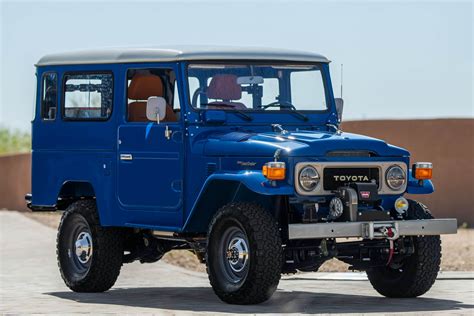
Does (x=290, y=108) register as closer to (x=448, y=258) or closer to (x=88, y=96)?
(x=88, y=96)

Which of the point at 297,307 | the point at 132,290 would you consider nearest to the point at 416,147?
the point at 132,290

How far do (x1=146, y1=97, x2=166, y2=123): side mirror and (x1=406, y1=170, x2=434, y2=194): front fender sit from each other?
261cm

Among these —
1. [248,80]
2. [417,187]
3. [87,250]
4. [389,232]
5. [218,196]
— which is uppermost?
[248,80]

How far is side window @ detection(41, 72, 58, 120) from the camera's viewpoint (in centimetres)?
1662

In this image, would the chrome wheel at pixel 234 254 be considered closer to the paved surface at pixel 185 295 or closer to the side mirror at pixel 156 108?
the paved surface at pixel 185 295

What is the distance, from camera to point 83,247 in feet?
52.8

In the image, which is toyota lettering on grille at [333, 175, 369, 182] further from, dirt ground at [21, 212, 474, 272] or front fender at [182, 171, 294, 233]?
dirt ground at [21, 212, 474, 272]

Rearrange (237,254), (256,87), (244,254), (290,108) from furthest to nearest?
(290,108)
(256,87)
(237,254)
(244,254)

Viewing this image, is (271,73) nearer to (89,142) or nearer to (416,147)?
(89,142)

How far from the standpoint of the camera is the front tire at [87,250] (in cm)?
1576

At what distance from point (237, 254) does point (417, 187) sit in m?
2.07

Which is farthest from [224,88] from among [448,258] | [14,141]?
[14,141]

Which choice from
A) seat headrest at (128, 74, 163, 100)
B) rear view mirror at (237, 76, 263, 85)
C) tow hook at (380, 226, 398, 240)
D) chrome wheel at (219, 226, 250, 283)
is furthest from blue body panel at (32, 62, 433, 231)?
tow hook at (380, 226, 398, 240)

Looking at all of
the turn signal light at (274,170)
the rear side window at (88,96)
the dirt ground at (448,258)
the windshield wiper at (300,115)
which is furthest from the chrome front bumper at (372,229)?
the dirt ground at (448,258)
